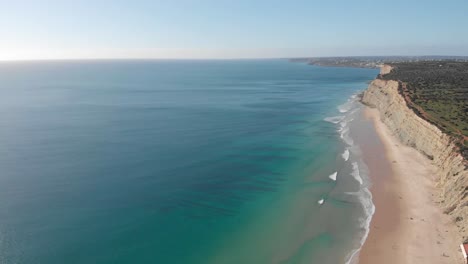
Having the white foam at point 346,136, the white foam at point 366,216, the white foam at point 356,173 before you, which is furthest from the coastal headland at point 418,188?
the white foam at point 346,136

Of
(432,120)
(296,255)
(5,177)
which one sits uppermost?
(432,120)

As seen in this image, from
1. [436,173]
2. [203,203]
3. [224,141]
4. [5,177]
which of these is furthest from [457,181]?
[5,177]

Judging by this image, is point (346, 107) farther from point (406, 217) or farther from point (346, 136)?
point (406, 217)

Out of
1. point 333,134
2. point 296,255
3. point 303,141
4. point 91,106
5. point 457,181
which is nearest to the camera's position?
point 296,255

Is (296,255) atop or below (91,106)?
below

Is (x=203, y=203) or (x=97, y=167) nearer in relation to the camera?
(x=203, y=203)

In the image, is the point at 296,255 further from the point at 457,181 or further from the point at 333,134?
the point at 333,134

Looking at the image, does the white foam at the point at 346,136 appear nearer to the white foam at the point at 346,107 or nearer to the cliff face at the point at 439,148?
the cliff face at the point at 439,148

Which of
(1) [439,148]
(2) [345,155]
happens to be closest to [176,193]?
(2) [345,155]
